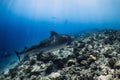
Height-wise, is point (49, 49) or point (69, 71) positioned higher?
point (49, 49)

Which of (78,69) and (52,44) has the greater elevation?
(52,44)

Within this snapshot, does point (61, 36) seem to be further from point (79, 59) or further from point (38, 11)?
point (38, 11)

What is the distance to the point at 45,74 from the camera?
940 cm

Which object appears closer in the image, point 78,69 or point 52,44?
point 78,69

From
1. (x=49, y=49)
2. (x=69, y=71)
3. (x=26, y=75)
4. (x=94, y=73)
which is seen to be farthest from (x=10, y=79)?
(x=94, y=73)

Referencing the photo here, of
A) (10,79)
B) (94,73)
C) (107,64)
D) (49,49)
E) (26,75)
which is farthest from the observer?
(10,79)

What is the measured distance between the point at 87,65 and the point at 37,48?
2.63 meters

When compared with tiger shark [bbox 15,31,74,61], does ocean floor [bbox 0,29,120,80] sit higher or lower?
lower

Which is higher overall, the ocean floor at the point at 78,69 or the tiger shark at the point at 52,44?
the tiger shark at the point at 52,44

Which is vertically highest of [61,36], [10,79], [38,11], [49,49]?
[38,11]

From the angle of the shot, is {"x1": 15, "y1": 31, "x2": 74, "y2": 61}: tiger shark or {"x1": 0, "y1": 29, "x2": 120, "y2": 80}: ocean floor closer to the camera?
{"x1": 0, "y1": 29, "x2": 120, "y2": 80}: ocean floor

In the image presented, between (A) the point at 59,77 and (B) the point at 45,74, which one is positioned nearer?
(A) the point at 59,77

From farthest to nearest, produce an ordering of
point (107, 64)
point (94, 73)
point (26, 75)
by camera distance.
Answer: point (26, 75), point (107, 64), point (94, 73)

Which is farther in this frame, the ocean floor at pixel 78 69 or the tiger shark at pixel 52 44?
the tiger shark at pixel 52 44
